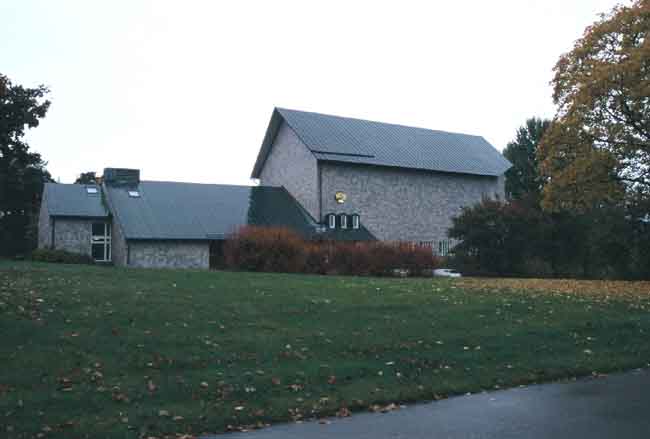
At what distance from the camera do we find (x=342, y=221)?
42188 millimetres

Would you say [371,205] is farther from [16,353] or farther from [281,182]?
[16,353]

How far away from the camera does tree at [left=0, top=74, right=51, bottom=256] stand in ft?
104

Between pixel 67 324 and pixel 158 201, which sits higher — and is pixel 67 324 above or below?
below

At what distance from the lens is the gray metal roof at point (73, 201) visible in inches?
1531

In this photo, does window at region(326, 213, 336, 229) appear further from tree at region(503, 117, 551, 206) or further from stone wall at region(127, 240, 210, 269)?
tree at region(503, 117, 551, 206)

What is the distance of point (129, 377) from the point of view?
806 cm

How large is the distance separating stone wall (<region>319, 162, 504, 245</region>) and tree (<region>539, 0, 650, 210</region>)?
16.3 meters

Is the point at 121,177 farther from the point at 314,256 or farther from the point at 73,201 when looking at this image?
the point at 314,256

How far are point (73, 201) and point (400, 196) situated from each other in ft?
69.2

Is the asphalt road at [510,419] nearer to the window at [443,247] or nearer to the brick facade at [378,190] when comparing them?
the brick facade at [378,190]

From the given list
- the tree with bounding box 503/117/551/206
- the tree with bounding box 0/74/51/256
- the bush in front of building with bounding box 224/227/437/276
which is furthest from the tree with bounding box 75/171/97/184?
the bush in front of building with bounding box 224/227/437/276

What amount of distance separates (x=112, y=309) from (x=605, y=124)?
68.0 ft

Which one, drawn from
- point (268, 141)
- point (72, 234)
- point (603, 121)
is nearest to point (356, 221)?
point (268, 141)

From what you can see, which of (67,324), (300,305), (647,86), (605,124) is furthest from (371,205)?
(67,324)
